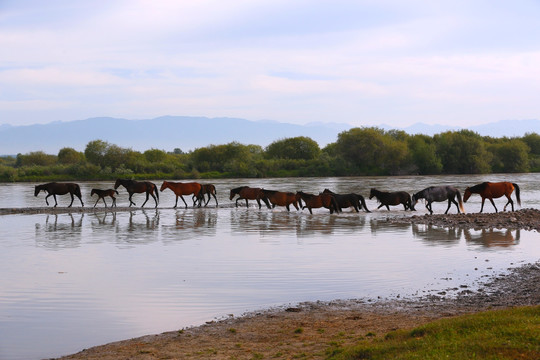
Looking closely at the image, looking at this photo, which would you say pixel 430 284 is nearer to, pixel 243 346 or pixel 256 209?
Result: pixel 243 346

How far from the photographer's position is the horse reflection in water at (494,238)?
1372 centimetres

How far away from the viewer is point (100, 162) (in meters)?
68.6

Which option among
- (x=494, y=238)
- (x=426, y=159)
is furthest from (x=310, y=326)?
(x=426, y=159)

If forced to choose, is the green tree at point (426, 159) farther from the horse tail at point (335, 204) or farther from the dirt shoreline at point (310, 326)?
the dirt shoreline at point (310, 326)

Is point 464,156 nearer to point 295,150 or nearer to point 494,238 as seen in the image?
point 295,150

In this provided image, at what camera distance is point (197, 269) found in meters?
11.1

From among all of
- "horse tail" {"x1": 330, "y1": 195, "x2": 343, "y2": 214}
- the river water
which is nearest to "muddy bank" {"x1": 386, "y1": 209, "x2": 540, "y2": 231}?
the river water

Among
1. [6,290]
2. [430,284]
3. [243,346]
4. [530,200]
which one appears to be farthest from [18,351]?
[530,200]

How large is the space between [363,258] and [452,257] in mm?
1740

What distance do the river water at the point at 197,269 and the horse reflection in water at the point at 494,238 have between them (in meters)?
0.03

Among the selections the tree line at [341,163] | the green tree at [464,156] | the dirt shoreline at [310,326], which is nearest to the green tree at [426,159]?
the tree line at [341,163]

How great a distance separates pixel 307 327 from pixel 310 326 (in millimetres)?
60

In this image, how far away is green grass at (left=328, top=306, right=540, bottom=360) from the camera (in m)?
5.23

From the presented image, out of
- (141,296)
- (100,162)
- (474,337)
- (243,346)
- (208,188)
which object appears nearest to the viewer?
(474,337)
